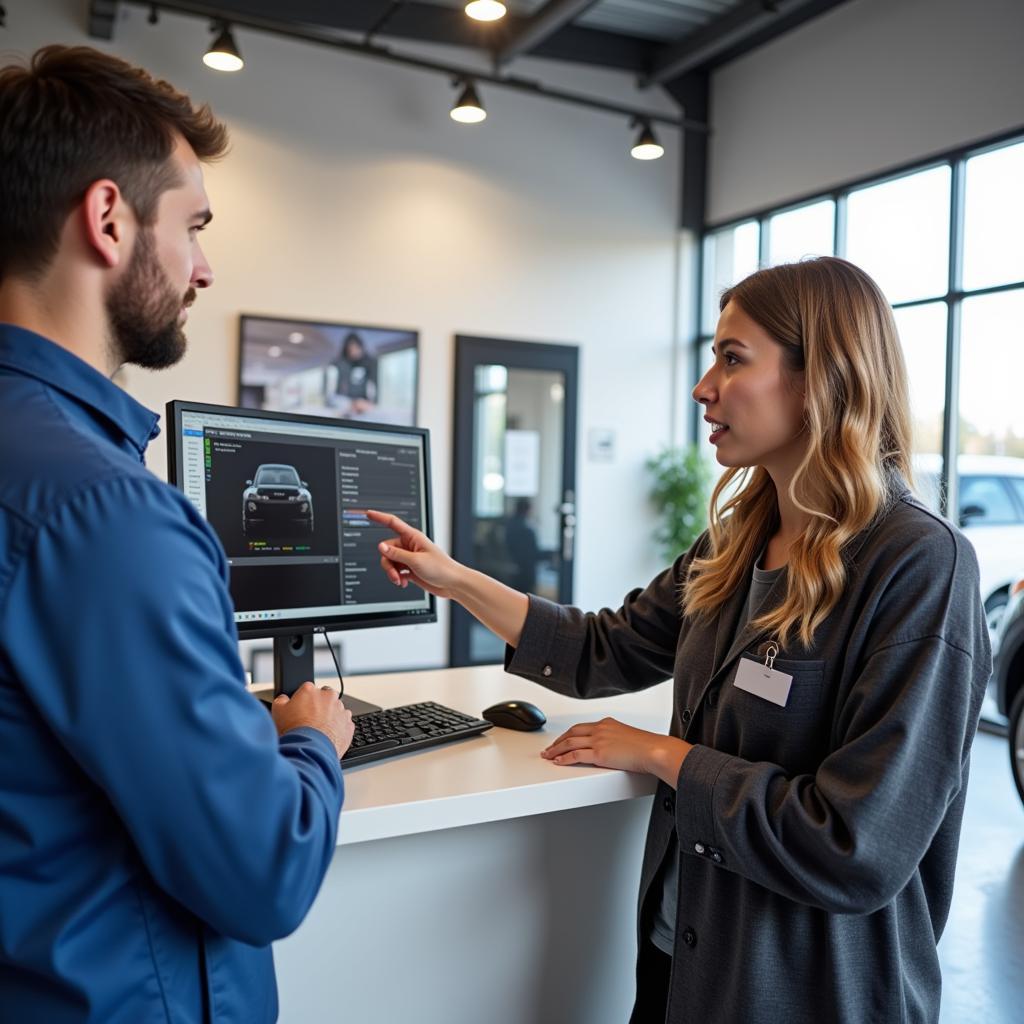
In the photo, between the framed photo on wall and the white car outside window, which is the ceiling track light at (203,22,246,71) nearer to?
the framed photo on wall

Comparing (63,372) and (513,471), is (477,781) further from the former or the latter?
(513,471)

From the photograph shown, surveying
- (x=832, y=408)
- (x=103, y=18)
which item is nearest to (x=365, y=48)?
(x=103, y=18)

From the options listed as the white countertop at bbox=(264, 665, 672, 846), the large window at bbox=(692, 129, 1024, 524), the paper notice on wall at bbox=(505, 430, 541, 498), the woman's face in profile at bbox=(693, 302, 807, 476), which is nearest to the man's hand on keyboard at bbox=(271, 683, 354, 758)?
the white countertop at bbox=(264, 665, 672, 846)

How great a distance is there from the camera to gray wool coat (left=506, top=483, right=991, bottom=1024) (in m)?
1.06

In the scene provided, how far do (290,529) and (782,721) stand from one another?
0.80 m

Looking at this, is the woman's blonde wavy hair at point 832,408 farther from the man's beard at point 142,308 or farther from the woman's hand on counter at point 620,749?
the man's beard at point 142,308

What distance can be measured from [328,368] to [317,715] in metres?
4.72

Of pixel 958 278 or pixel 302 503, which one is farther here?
pixel 958 278

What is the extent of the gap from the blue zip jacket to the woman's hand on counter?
0.62 meters

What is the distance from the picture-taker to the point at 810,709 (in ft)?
3.86

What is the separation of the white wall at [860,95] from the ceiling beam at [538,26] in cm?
164

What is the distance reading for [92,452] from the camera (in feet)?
2.39

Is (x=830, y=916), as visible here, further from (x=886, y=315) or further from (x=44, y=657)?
(x=44, y=657)

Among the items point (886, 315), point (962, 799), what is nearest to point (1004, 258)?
point (886, 315)
